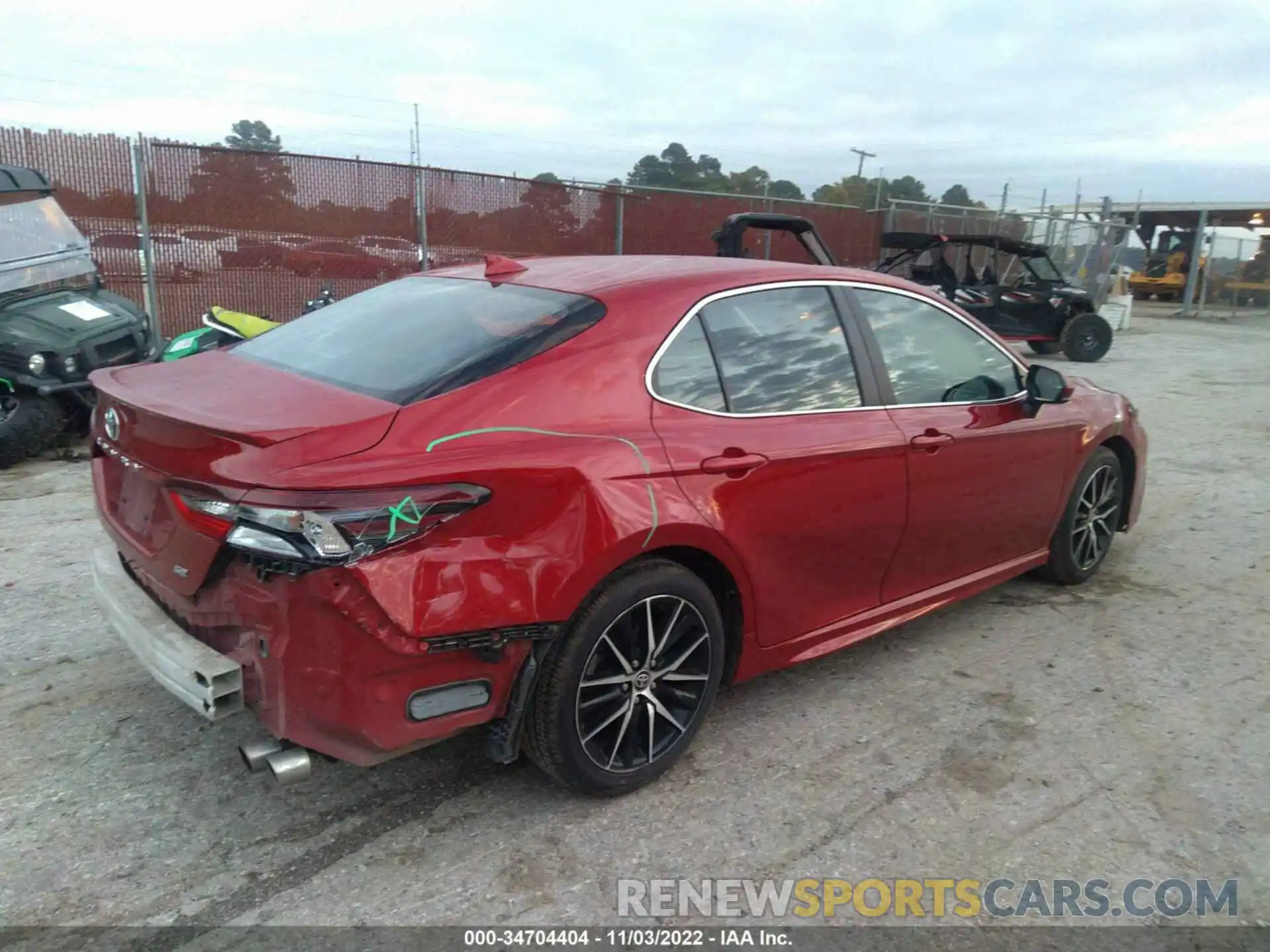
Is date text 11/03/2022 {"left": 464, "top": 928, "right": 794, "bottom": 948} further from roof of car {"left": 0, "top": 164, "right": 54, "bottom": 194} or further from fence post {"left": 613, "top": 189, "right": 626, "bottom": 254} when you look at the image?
fence post {"left": 613, "top": 189, "right": 626, "bottom": 254}

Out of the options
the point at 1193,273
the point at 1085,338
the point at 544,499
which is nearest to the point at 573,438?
the point at 544,499

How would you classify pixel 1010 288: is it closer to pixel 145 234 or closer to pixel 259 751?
pixel 145 234

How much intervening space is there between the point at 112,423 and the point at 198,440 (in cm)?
63

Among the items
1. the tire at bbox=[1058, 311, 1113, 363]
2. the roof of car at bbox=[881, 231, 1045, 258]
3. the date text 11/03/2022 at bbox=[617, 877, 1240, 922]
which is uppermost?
the roof of car at bbox=[881, 231, 1045, 258]

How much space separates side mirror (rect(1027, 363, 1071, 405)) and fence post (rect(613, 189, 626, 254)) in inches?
434

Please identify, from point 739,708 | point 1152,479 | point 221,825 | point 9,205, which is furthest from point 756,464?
point 9,205

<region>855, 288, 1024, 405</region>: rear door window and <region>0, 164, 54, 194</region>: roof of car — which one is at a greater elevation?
<region>0, 164, 54, 194</region>: roof of car

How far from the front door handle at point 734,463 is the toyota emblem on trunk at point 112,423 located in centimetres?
175

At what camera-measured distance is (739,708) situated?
141 inches

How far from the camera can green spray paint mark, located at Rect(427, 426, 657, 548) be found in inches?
98.1

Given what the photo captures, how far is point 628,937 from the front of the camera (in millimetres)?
2412

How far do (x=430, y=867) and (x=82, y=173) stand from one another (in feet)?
31.3

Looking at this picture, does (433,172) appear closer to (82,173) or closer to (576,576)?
(82,173)

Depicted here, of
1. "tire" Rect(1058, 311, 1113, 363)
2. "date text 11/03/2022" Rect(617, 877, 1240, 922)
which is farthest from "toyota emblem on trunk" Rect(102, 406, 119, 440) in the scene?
"tire" Rect(1058, 311, 1113, 363)
